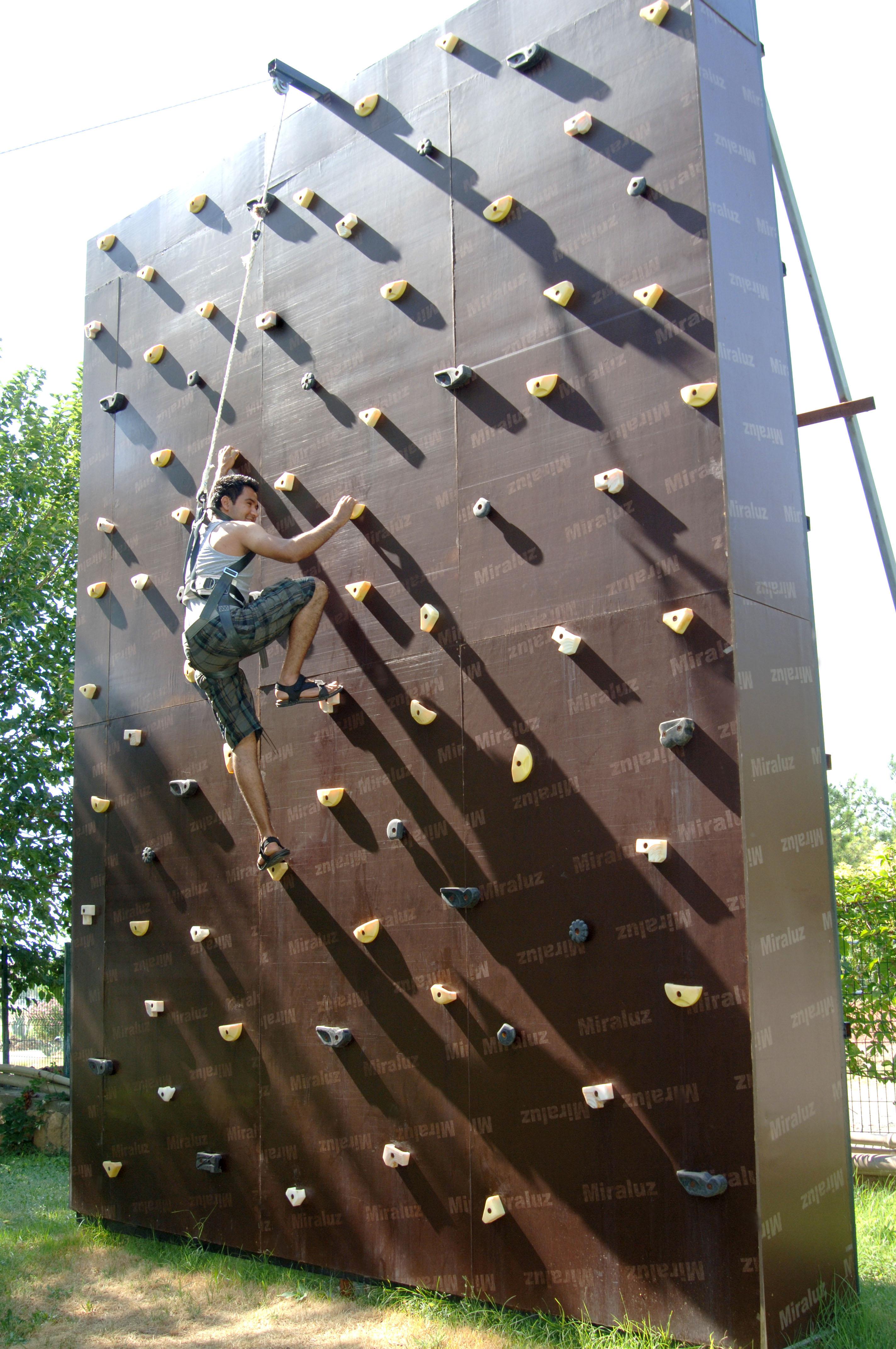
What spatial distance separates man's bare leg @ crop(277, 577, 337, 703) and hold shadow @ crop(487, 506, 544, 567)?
974mm

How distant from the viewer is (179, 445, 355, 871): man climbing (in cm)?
568

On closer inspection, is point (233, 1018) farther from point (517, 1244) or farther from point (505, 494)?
point (505, 494)

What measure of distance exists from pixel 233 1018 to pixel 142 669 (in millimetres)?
2483

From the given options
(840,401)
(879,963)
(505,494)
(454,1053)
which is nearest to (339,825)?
(454,1053)

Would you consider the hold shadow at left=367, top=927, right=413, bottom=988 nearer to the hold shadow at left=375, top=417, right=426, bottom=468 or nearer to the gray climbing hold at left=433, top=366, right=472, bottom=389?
the hold shadow at left=375, top=417, right=426, bottom=468

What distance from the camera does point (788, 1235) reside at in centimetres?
443

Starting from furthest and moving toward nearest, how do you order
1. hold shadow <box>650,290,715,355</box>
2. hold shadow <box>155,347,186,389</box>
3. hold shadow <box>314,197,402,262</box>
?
hold shadow <box>155,347,186,389</box> < hold shadow <box>314,197,402,262</box> < hold shadow <box>650,290,715,355</box>

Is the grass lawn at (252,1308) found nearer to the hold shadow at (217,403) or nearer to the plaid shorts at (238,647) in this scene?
the plaid shorts at (238,647)

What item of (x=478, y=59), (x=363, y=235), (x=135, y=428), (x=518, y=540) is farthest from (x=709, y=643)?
(x=135, y=428)

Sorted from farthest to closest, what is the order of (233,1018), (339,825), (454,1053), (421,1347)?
(233,1018), (339,825), (454,1053), (421,1347)

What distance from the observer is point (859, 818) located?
193 feet

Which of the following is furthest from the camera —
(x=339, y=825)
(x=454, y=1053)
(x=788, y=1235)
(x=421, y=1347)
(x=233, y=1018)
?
(x=233, y=1018)

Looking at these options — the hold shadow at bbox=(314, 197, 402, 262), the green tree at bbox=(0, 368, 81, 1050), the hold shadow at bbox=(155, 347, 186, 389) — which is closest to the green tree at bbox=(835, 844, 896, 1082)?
the hold shadow at bbox=(314, 197, 402, 262)

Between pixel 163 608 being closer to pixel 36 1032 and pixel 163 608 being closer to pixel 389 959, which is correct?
pixel 389 959
